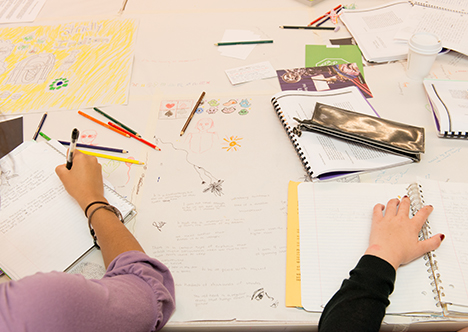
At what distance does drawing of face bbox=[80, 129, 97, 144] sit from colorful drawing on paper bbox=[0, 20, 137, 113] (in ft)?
0.39

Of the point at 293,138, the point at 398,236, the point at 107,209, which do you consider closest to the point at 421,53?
the point at 293,138

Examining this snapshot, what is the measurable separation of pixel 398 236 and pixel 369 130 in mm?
310

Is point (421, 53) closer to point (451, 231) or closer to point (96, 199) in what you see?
point (451, 231)

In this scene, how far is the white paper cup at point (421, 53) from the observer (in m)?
1.04

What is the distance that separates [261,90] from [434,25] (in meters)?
0.67

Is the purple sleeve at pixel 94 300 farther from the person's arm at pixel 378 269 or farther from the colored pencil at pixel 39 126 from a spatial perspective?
the colored pencil at pixel 39 126

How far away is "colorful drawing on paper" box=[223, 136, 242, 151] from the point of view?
3.13 ft

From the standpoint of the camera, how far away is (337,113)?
952mm

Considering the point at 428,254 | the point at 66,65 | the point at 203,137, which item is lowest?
the point at 428,254

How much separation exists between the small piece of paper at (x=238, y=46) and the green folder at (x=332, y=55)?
0.20m

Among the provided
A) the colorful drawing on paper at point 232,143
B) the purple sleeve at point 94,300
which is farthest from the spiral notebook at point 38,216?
the colorful drawing on paper at point 232,143

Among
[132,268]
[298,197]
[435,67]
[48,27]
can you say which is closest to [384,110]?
[435,67]

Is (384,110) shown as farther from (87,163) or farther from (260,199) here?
(87,163)

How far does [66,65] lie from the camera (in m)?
1.20
